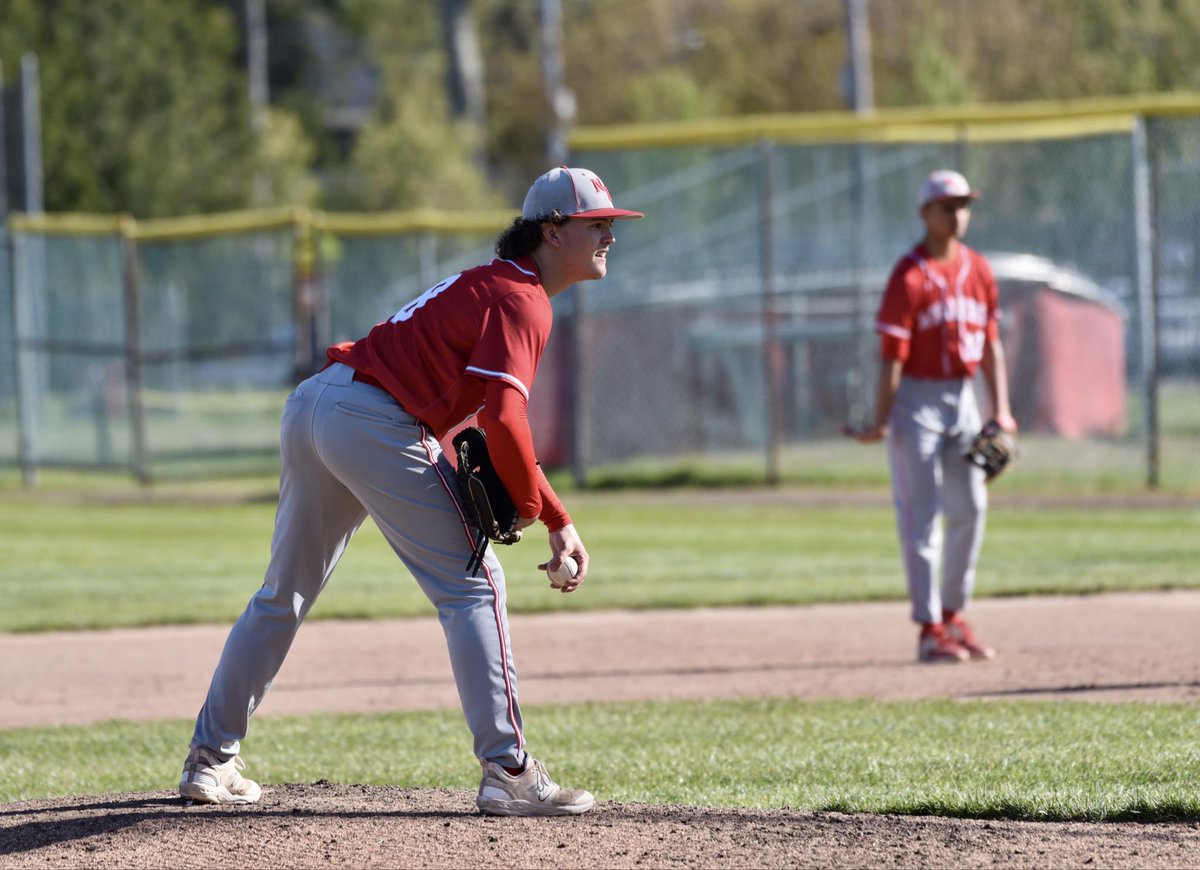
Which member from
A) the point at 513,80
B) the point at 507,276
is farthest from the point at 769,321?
the point at 513,80

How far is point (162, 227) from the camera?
63.7ft

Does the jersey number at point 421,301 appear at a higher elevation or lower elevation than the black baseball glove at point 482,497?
higher

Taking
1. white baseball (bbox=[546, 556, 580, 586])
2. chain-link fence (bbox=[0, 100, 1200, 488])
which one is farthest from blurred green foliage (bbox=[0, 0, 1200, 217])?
white baseball (bbox=[546, 556, 580, 586])

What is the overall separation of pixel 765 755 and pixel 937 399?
89.2 inches

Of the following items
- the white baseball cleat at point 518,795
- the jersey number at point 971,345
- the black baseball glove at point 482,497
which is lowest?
the white baseball cleat at point 518,795

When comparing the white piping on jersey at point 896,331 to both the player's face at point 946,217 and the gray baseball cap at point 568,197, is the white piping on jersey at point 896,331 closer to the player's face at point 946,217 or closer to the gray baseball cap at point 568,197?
the player's face at point 946,217

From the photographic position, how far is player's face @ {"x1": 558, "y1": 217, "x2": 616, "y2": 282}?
184 inches

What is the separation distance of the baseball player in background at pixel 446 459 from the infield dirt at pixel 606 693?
32cm

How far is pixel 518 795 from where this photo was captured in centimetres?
466

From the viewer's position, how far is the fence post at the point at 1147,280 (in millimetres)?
13742

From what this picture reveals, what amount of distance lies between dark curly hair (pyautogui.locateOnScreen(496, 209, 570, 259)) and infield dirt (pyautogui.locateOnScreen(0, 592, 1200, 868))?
156cm

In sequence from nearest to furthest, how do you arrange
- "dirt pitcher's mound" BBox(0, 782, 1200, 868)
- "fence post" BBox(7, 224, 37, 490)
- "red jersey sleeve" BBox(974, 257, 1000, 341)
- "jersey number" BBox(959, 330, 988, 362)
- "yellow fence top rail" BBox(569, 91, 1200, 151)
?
"dirt pitcher's mound" BBox(0, 782, 1200, 868), "jersey number" BBox(959, 330, 988, 362), "red jersey sleeve" BBox(974, 257, 1000, 341), "yellow fence top rail" BBox(569, 91, 1200, 151), "fence post" BBox(7, 224, 37, 490)

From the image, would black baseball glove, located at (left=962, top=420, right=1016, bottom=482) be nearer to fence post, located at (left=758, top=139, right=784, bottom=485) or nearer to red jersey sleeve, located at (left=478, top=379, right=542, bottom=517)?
red jersey sleeve, located at (left=478, top=379, right=542, bottom=517)

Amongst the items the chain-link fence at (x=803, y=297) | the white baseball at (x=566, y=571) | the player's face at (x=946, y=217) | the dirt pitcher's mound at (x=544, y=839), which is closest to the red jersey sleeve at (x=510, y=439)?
the white baseball at (x=566, y=571)
